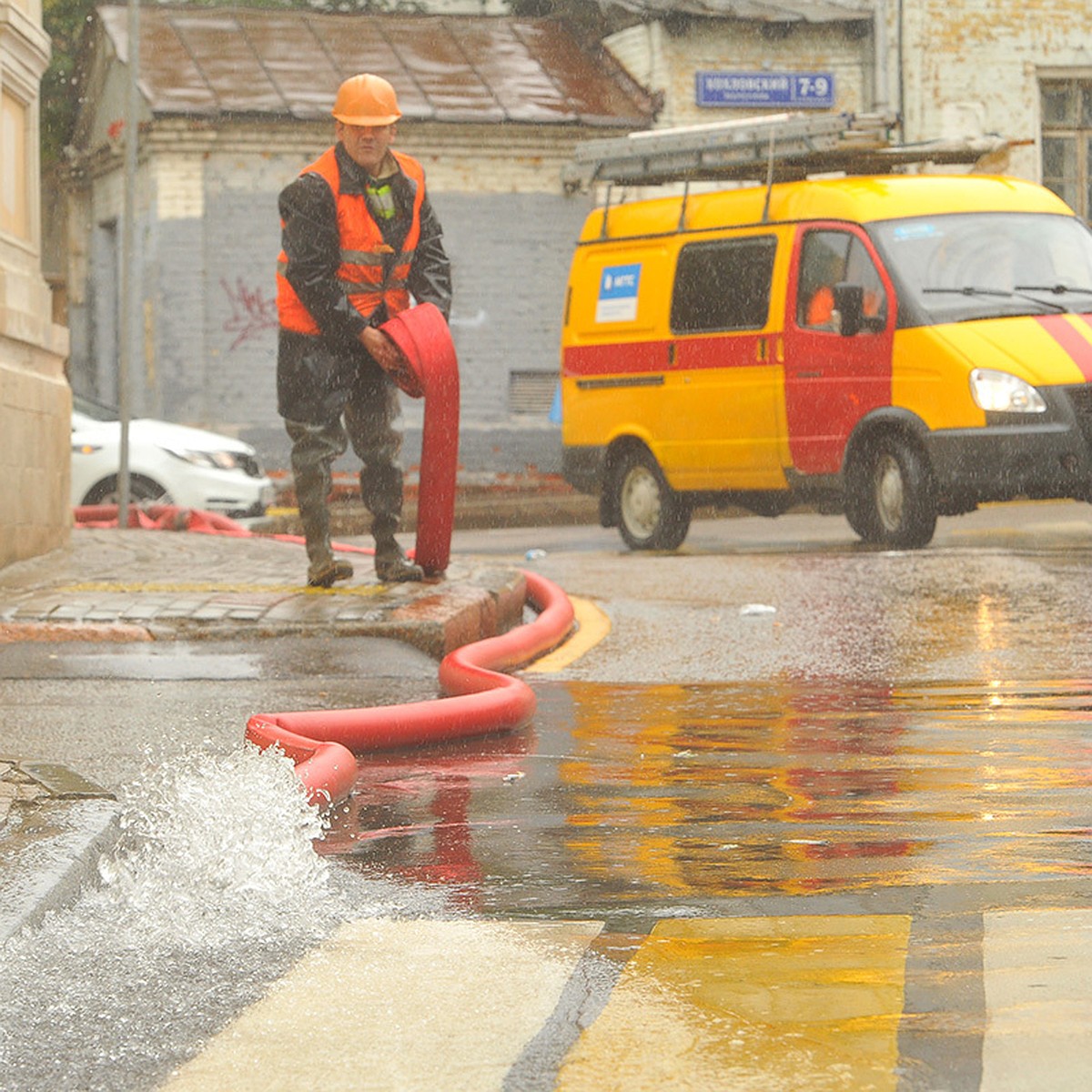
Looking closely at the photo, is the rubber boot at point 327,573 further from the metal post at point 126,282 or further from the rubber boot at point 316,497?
the metal post at point 126,282

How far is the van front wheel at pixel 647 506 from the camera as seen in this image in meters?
15.0

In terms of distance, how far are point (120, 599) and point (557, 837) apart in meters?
4.30

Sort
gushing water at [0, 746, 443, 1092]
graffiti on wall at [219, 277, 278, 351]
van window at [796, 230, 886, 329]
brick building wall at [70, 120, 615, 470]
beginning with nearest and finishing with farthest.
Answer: gushing water at [0, 746, 443, 1092]
van window at [796, 230, 886, 329]
brick building wall at [70, 120, 615, 470]
graffiti on wall at [219, 277, 278, 351]

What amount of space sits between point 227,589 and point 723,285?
6.34m

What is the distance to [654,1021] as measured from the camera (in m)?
3.08

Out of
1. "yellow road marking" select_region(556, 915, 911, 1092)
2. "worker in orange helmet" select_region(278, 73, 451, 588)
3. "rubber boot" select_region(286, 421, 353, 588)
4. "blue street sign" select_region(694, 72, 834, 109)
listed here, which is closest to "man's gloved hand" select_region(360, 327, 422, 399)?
"worker in orange helmet" select_region(278, 73, 451, 588)

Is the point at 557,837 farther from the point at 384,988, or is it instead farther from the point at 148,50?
the point at 148,50

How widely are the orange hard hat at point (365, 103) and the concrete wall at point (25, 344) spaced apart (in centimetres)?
210

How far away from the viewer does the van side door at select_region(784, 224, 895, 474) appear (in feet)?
43.8

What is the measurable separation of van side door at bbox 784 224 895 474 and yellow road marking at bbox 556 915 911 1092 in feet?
32.3

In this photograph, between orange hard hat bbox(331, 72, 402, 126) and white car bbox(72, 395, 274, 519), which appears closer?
orange hard hat bbox(331, 72, 402, 126)

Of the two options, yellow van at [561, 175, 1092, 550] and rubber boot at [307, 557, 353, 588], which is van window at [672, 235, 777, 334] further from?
rubber boot at [307, 557, 353, 588]

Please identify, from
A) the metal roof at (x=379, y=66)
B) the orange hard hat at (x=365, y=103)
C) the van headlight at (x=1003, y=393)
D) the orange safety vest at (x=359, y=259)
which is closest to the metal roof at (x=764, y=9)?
the metal roof at (x=379, y=66)

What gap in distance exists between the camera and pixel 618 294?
50.5 ft
